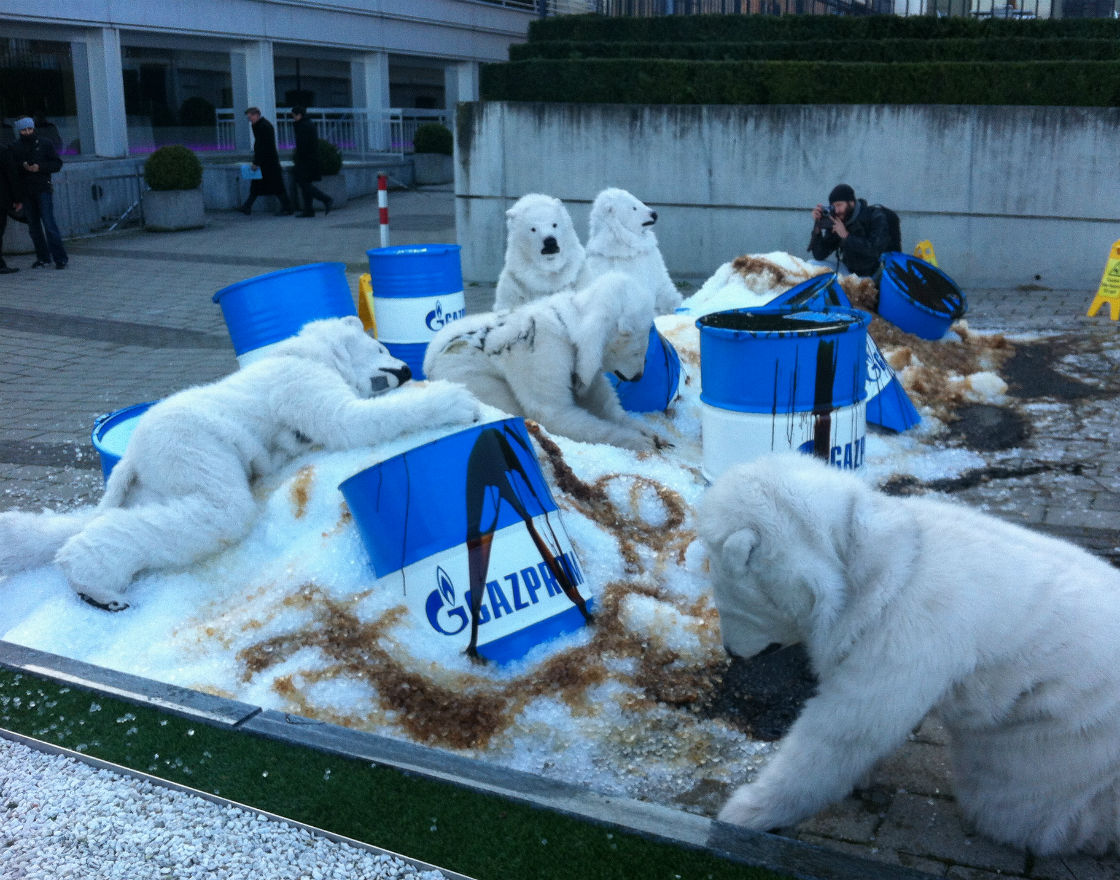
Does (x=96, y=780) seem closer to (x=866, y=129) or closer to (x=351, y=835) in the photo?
(x=351, y=835)

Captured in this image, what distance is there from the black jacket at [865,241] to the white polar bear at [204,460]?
594 cm

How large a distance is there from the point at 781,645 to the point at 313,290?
3559mm

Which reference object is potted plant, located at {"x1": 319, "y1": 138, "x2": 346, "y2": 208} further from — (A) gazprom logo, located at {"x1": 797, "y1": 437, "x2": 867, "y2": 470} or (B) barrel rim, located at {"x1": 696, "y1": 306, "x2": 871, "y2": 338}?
(A) gazprom logo, located at {"x1": 797, "y1": 437, "x2": 867, "y2": 470}

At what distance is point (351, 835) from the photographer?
8.72 ft

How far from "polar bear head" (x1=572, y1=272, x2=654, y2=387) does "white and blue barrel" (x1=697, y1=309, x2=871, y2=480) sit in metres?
0.85

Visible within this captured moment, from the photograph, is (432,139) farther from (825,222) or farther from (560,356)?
(560,356)

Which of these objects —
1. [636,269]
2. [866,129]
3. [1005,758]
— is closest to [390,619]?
[1005,758]

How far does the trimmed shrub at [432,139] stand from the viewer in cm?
2633

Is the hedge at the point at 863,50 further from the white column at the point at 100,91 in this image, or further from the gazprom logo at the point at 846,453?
the white column at the point at 100,91

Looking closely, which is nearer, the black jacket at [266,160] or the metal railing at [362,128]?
the black jacket at [266,160]

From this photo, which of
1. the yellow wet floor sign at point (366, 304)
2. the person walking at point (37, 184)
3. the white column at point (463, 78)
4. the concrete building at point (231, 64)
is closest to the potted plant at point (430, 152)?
the concrete building at point (231, 64)

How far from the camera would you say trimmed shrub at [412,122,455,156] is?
26.3 meters

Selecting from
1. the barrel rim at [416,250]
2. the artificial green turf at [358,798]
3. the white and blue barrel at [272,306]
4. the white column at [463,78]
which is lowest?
the artificial green turf at [358,798]

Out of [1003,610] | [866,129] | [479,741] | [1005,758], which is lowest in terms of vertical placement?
[479,741]
